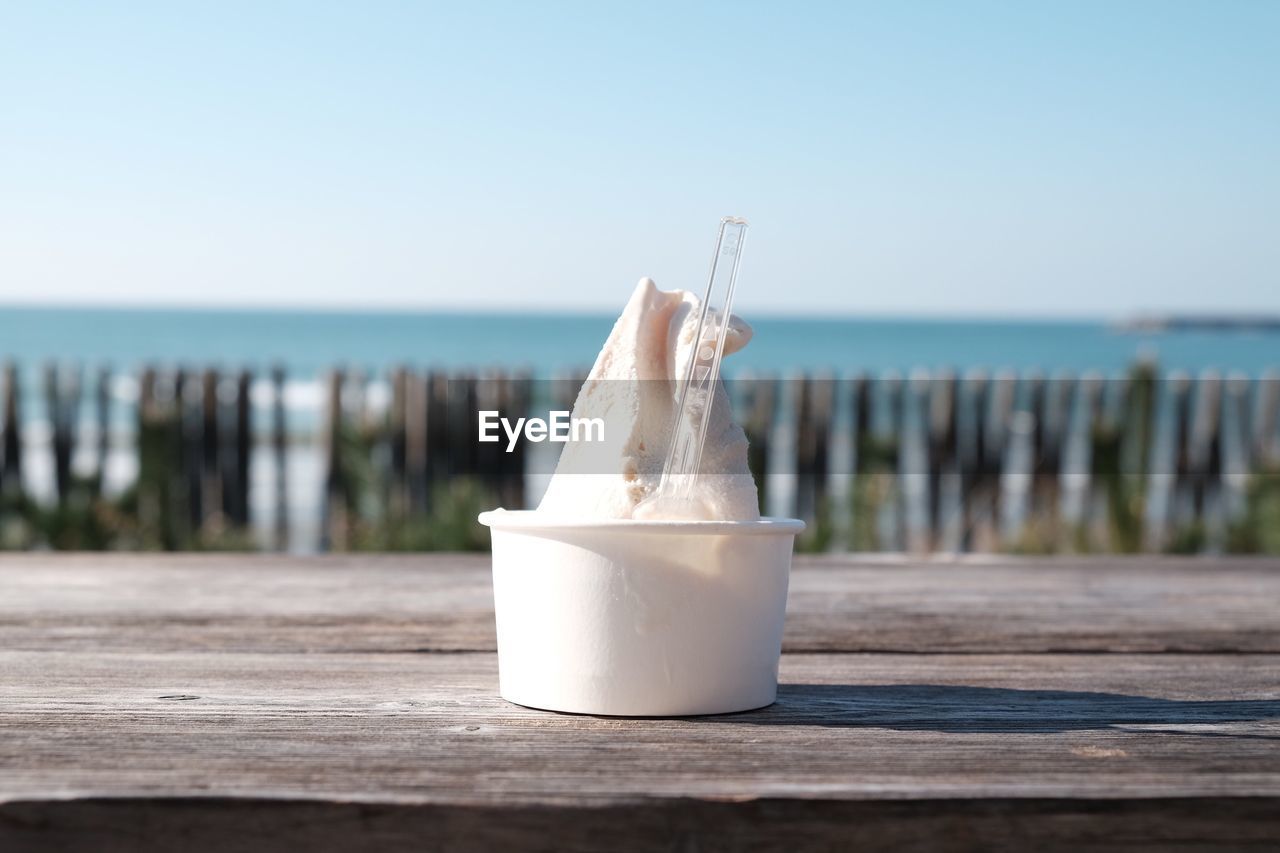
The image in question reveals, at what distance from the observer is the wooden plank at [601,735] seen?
2.45 feet

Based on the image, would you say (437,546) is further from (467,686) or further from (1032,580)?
(467,686)

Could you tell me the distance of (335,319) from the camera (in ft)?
166

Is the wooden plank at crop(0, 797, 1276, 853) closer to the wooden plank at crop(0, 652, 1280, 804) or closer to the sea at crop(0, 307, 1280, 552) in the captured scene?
the wooden plank at crop(0, 652, 1280, 804)

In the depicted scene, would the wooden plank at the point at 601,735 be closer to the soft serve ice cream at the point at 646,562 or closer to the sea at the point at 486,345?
the soft serve ice cream at the point at 646,562

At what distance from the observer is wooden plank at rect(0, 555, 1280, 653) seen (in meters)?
1.30

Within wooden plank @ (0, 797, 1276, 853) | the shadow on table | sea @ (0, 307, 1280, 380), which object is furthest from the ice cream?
sea @ (0, 307, 1280, 380)

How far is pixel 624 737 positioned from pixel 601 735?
0.02 m

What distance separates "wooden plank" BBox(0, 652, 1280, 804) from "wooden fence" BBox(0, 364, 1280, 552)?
3.73 m

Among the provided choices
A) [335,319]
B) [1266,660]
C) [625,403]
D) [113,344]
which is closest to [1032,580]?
[1266,660]

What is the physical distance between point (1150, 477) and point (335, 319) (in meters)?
47.5

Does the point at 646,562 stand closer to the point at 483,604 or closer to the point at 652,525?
the point at 652,525

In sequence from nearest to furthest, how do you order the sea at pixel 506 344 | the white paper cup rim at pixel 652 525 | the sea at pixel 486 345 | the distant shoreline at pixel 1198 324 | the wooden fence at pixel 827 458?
the white paper cup rim at pixel 652 525, the wooden fence at pixel 827 458, the sea at pixel 486 345, the sea at pixel 506 344, the distant shoreline at pixel 1198 324

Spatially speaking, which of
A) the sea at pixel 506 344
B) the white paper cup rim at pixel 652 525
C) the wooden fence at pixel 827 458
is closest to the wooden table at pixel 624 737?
A: the white paper cup rim at pixel 652 525

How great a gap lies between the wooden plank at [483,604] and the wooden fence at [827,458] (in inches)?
118
